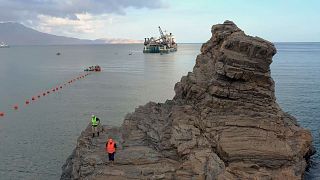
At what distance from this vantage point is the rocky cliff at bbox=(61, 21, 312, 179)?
26.9m

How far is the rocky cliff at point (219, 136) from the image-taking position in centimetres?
2694

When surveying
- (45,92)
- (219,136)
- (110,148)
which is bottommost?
(45,92)

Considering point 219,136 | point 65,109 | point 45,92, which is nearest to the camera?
point 219,136

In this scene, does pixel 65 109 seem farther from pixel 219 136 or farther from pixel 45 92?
pixel 219 136

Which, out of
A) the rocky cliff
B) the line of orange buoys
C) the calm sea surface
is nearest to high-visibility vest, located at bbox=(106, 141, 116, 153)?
the rocky cliff

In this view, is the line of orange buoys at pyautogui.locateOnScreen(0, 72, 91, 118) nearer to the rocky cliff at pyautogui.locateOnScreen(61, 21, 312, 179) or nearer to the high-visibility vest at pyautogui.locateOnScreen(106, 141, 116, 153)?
the rocky cliff at pyautogui.locateOnScreen(61, 21, 312, 179)

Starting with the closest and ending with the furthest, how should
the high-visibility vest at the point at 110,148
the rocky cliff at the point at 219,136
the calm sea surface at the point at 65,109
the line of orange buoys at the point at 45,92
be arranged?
the rocky cliff at the point at 219,136, the high-visibility vest at the point at 110,148, the calm sea surface at the point at 65,109, the line of orange buoys at the point at 45,92

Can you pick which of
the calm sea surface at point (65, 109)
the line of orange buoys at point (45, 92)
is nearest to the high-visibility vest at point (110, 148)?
the calm sea surface at point (65, 109)

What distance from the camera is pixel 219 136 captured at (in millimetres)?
29406

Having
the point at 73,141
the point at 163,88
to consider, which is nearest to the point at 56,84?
the point at 163,88

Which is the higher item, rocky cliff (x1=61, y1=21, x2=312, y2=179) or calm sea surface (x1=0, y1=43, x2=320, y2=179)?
rocky cliff (x1=61, y1=21, x2=312, y2=179)

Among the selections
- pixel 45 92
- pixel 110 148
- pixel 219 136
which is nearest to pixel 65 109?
pixel 45 92

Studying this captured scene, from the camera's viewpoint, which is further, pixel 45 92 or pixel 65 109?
pixel 45 92

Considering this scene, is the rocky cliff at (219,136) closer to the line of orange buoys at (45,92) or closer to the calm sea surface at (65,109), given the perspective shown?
the calm sea surface at (65,109)
